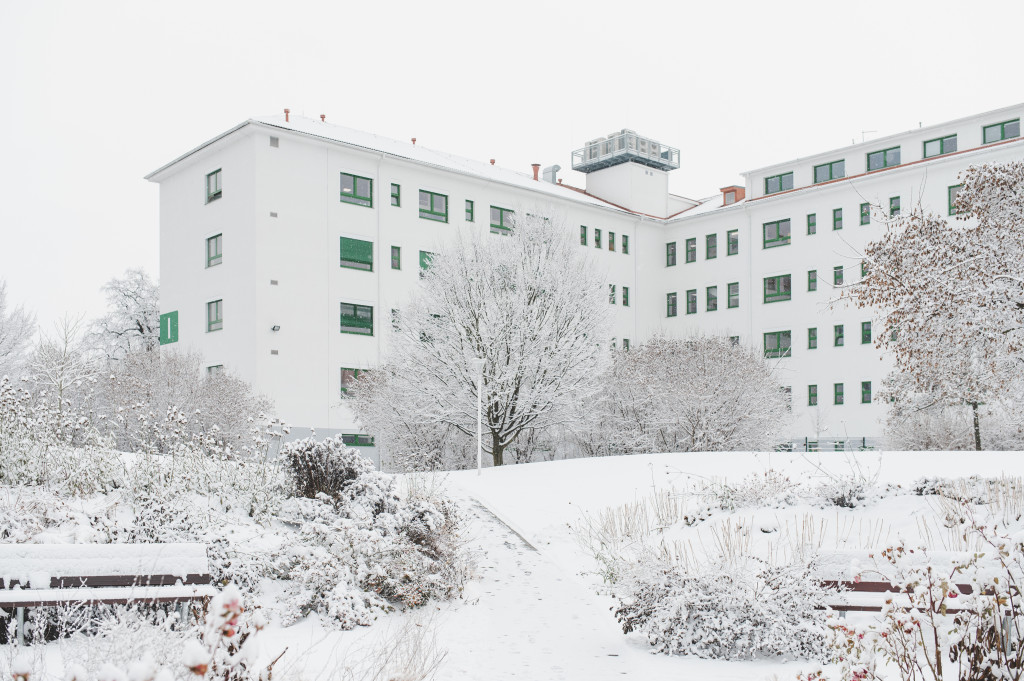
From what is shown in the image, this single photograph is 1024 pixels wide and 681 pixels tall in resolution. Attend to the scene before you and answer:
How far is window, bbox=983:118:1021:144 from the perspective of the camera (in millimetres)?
39406

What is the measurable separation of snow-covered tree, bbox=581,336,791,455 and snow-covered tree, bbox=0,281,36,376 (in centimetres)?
2309

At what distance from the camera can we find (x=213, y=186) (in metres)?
38.4

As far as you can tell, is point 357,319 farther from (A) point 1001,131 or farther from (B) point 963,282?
(A) point 1001,131

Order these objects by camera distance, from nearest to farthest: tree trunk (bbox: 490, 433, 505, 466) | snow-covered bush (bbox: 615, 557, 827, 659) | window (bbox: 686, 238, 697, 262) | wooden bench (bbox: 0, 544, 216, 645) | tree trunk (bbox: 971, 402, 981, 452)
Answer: wooden bench (bbox: 0, 544, 216, 645) → snow-covered bush (bbox: 615, 557, 827, 659) → tree trunk (bbox: 490, 433, 505, 466) → tree trunk (bbox: 971, 402, 981, 452) → window (bbox: 686, 238, 697, 262)

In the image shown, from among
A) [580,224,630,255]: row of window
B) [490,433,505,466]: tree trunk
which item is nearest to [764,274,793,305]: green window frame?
[580,224,630,255]: row of window

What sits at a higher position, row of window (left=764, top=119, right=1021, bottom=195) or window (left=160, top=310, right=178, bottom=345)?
row of window (left=764, top=119, right=1021, bottom=195)

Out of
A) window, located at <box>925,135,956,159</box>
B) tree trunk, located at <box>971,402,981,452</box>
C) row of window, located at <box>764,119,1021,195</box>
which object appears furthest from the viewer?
window, located at <box>925,135,956,159</box>

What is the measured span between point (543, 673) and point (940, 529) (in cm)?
576

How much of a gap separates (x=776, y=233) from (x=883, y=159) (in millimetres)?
5788

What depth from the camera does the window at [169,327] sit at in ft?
131

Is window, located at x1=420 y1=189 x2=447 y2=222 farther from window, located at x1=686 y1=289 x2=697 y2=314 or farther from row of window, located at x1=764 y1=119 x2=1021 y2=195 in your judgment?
row of window, located at x1=764 y1=119 x2=1021 y2=195

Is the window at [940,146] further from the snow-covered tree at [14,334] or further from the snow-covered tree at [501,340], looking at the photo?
the snow-covered tree at [14,334]

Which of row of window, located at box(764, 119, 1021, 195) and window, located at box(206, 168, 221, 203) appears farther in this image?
row of window, located at box(764, 119, 1021, 195)

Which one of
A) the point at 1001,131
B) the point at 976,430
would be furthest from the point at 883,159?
the point at 976,430
